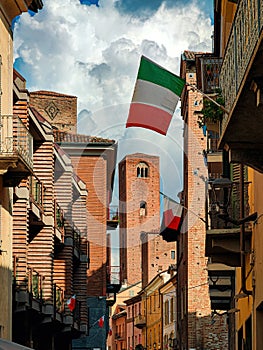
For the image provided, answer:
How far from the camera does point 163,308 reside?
3393 inches

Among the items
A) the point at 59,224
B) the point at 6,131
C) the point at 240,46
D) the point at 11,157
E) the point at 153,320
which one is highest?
the point at 153,320

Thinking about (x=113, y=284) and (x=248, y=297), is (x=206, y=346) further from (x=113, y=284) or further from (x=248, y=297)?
(x=248, y=297)

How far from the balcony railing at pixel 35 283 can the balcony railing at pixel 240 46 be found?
15.6 metres

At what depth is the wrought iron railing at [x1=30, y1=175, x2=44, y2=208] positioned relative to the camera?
1243 inches

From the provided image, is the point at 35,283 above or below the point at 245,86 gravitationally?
above

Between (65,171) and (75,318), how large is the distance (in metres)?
5.39

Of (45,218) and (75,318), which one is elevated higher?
(45,218)

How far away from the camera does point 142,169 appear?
136 m

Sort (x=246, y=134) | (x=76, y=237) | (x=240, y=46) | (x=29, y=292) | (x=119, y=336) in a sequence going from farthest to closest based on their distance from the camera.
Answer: (x=119, y=336), (x=76, y=237), (x=29, y=292), (x=246, y=134), (x=240, y=46)

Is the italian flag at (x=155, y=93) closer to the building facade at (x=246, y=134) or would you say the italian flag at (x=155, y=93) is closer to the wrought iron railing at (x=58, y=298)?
the building facade at (x=246, y=134)

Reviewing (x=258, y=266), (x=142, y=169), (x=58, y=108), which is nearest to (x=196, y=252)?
(x=58, y=108)

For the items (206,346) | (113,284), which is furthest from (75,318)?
(113,284)

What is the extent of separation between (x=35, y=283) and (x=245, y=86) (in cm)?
2124

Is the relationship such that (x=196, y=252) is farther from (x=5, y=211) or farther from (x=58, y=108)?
(x=5, y=211)
